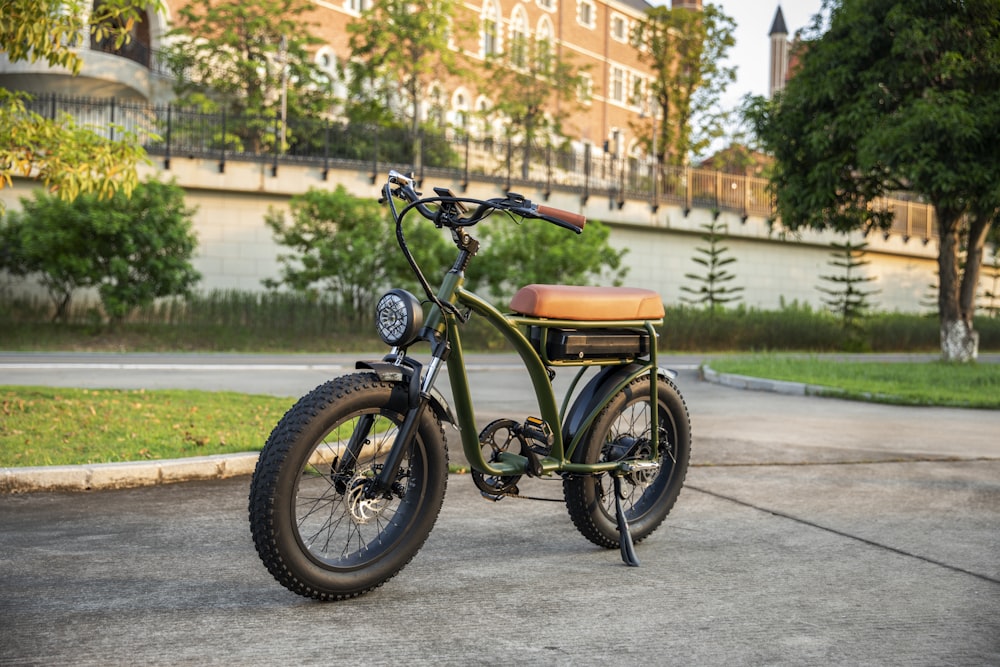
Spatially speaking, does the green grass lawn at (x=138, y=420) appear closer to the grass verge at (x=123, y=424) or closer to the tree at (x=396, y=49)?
the grass verge at (x=123, y=424)

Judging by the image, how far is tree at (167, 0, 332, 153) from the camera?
34.1 m

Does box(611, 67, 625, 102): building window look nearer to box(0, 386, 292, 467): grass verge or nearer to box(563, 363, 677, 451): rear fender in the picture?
box(0, 386, 292, 467): grass verge

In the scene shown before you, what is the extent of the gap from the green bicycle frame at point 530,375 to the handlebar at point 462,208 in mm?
229

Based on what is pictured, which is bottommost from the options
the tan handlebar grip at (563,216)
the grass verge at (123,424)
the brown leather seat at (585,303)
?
the grass verge at (123,424)

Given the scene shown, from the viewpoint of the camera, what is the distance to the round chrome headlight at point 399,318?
401 centimetres

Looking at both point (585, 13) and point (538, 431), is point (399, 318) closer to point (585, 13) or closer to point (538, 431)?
point (538, 431)

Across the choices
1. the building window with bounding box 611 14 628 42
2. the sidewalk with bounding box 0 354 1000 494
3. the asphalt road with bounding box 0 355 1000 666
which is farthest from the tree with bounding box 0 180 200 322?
the building window with bounding box 611 14 628 42

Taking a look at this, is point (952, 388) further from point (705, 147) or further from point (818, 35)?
point (705, 147)

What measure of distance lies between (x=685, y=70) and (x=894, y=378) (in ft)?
124

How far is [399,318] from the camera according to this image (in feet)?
13.3

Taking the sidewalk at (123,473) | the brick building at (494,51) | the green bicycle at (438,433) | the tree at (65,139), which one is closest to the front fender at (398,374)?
the green bicycle at (438,433)

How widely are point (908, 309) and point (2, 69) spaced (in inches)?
1315

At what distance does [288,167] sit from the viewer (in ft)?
91.6

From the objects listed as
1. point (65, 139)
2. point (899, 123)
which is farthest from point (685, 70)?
point (65, 139)
